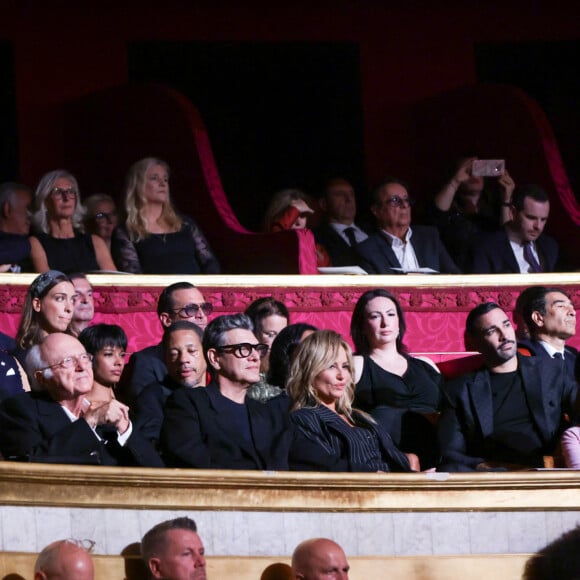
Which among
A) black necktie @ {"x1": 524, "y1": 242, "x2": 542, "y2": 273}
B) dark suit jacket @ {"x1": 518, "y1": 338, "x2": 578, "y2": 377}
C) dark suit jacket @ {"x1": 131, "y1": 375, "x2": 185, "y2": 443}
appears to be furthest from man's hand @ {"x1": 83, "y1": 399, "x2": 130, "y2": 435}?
black necktie @ {"x1": 524, "y1": 242, "x2": 542, "y2": 273}

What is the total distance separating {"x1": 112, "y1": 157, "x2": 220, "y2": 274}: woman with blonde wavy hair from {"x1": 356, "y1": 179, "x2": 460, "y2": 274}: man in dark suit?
52 cm

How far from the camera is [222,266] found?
596cm

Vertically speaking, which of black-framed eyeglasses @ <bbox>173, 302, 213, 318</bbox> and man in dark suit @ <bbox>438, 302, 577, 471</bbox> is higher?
black-framed eyeglasses @ <bbox>173, 302, 213, 318</bbox>

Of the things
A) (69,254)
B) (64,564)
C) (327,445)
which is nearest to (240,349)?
(327,445)

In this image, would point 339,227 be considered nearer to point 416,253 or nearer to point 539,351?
point 416,253

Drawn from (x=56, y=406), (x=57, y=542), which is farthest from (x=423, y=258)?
(x=57, y=542)

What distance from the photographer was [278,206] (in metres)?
6.01

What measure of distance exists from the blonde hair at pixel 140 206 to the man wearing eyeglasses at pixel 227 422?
1633 millimetres

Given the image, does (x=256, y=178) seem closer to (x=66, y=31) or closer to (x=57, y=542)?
(x=66, y=31)

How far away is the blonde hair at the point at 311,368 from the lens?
4145 millimetres

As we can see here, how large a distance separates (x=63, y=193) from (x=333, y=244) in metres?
1.01

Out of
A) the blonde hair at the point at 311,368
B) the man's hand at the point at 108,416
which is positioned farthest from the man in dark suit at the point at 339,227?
the man's hand at the point at 108,416

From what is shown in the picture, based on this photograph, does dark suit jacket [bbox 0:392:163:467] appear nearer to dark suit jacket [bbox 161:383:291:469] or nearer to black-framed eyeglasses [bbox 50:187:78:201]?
dark suit jacket [bbox 161:383:291:469]

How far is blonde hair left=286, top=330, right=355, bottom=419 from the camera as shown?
4.14 meters
